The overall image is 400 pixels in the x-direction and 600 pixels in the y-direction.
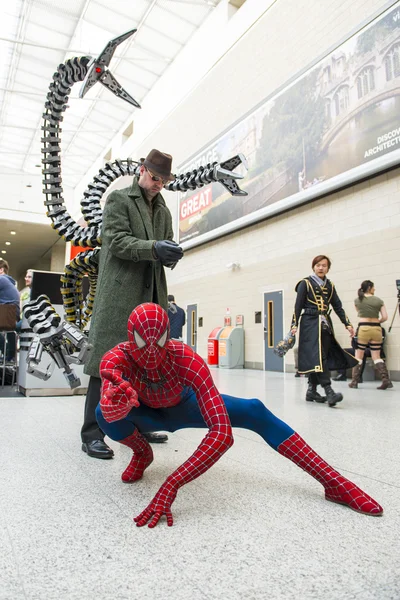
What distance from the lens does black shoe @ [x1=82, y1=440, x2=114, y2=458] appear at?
2092 millimetres

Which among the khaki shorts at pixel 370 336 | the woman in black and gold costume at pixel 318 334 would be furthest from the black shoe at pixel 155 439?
the khaki shorts at pixel 370 336

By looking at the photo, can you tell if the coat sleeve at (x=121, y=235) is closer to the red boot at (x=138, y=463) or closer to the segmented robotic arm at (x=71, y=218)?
the segmented robotic arm at (x=71, y=218)

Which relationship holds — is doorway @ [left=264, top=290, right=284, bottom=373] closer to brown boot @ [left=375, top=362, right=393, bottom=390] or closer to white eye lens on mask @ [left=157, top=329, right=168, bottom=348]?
brown boot @ [left=375, top=362, right=393, bottom=390]

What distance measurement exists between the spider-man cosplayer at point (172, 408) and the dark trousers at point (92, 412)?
22.2 inches

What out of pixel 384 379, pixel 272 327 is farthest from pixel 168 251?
pixel 272 327

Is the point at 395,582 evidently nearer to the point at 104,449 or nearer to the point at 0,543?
the point at 0,543

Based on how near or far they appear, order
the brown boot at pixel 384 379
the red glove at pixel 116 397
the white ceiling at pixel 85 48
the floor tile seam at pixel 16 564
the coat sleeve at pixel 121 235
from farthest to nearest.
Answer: the white ceiling at pixel 85 48
the brown boot at pixel 384 379
the coat sleeve at pixel 121 235
the red glove at pixel 116 397
the floor tile seam at pixel 16 564

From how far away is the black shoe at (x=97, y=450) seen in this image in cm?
209

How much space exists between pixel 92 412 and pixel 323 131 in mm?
7125

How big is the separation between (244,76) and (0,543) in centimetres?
1089

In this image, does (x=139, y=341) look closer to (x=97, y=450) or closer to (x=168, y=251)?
(x=168, y=251)

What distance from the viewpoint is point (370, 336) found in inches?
228

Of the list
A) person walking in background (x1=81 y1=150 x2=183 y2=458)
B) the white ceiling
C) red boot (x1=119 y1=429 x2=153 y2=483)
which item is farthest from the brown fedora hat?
the white ceiling

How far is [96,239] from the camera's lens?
256 centimetres
